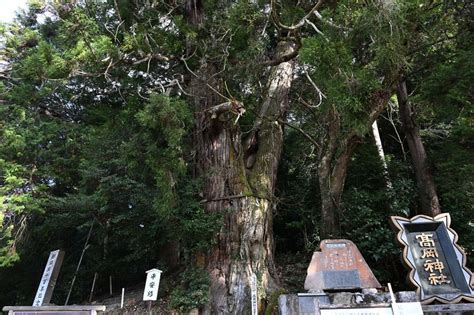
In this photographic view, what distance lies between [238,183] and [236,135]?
103cm

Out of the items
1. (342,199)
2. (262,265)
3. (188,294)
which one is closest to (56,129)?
(188,294)

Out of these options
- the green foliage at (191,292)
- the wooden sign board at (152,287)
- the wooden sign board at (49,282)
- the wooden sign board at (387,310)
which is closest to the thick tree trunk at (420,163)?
the wooden sign board at (387,310)

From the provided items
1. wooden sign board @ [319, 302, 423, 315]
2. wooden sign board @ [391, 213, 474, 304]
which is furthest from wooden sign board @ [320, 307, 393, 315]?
wooden sign board @ [391, 213, 474, 304]

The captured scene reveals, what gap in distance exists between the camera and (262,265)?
5.23 m

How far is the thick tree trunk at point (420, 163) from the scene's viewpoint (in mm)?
5755

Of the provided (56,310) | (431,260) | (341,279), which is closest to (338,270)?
(341,279)

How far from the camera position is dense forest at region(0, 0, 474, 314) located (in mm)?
4727

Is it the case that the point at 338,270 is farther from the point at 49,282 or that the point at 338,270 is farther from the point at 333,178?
the point at 49,282

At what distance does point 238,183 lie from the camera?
569 centimetres

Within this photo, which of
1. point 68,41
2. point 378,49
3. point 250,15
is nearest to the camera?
point 378,49

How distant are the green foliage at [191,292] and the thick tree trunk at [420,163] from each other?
12.6 feet

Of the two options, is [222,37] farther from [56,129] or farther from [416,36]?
[56,129]

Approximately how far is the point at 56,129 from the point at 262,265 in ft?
18.6

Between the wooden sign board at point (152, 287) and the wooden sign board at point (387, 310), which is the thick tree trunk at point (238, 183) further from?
the wooden sign board at point (387, 310)
